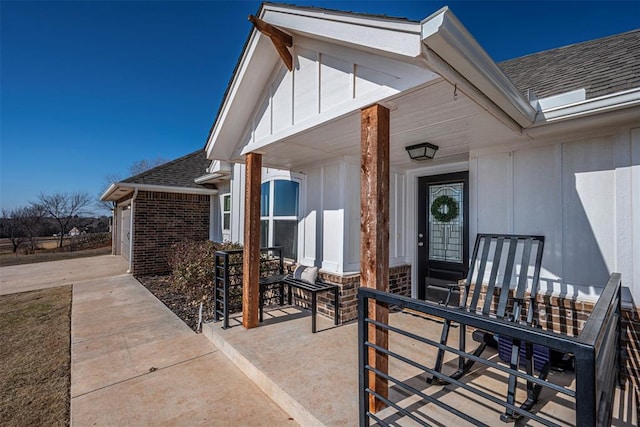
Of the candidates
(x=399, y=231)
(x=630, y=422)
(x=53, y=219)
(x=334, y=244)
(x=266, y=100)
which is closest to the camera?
(x=630, y=422)

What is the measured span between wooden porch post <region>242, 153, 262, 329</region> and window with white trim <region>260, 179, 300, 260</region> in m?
1.47

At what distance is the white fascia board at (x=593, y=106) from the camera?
2.44m

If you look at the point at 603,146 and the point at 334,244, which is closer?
the point at 603,146

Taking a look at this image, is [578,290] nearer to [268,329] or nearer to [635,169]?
[635,169]

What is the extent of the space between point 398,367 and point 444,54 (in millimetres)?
2848

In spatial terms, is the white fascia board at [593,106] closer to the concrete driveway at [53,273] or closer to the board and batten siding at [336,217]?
the board and batten siding at [336,217]

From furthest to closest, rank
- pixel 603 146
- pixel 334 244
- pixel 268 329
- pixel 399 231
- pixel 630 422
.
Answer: pixel 399 231
pixel 334 244
pixel 268 329
pixel 603 146
pixel 630 422

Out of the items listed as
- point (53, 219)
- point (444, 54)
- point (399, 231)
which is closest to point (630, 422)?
point (444, 54)

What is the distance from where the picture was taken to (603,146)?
9.82 feet

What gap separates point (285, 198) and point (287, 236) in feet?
2.58

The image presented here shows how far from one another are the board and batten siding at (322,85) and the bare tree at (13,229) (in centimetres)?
2283

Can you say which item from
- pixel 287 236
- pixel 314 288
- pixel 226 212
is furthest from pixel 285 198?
pixel 226 212

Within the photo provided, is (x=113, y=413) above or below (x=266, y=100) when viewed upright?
below

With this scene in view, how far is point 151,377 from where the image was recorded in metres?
3.26
